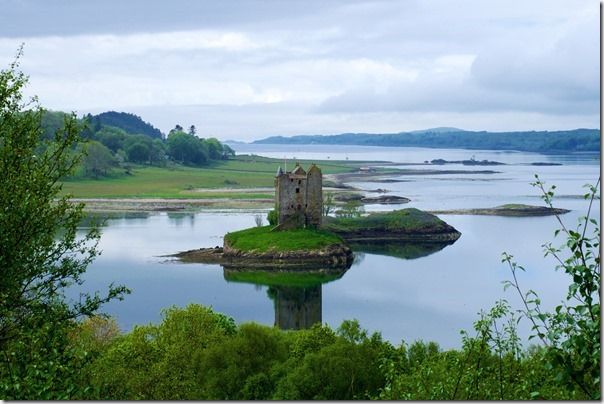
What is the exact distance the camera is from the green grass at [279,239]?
60875 millimetres

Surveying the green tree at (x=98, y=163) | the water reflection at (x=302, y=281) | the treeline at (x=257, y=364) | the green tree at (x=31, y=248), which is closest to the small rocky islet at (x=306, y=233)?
the water reflection at (x=302, y=281)

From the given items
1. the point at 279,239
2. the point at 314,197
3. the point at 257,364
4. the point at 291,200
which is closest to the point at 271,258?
the point at 279,239

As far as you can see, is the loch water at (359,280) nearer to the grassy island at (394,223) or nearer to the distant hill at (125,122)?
the grassy island at (394,223)

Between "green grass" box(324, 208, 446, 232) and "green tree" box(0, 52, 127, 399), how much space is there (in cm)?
5888

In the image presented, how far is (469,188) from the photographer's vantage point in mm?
111812

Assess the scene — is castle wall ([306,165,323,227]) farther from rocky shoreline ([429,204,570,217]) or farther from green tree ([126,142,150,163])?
green tree ([126,142,150,163])

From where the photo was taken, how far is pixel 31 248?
1062 centimetres

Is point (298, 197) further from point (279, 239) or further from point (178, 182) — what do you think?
point (178, 182)

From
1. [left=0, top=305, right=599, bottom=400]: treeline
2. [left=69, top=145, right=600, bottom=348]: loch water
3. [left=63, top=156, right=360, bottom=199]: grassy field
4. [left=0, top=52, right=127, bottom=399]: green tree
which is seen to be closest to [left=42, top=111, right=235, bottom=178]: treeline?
[left=63, top=156, right=360, bottom=199]: grassy field

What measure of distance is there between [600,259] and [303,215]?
58.3m

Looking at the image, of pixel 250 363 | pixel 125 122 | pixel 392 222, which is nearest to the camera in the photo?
pixel 250 363

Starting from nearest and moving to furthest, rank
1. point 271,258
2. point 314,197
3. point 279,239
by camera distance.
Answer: point 271,258 → point 279,239 → point 314,197

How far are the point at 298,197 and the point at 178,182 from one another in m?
49.9

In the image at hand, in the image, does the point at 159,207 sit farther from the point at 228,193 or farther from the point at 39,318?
the point at 39,318
